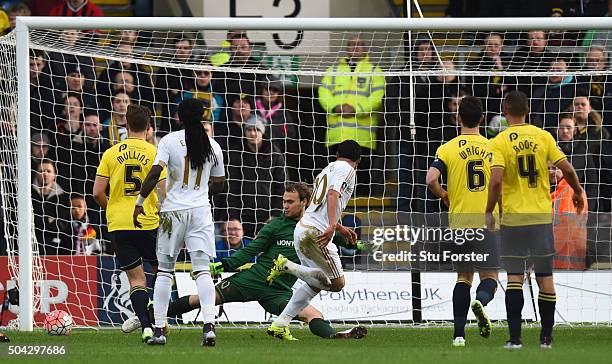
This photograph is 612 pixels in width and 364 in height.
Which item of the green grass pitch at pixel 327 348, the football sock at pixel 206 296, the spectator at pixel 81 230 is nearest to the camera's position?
the green grass pitch at pixel 327 348

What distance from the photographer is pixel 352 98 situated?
14820mm

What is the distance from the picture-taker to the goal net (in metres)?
13.3

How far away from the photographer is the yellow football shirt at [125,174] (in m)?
11.0

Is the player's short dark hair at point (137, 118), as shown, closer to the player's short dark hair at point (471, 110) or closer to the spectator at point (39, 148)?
the player's short dark hair at point (471, 110)

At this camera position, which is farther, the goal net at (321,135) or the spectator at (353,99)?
the spectator at (353,99)

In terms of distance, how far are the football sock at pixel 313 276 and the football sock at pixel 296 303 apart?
0.26ft

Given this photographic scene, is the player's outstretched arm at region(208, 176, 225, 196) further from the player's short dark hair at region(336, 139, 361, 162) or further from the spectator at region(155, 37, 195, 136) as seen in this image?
the spectator at region(155, 37, 195, 136)

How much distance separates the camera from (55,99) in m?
14.8

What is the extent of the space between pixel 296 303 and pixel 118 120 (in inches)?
177

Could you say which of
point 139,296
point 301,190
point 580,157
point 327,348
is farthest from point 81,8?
point 327,348

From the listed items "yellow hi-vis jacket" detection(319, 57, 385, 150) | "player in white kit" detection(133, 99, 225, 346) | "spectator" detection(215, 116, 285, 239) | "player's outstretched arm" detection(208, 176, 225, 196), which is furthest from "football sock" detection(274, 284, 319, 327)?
"yellow hi-vis jacket" detection(319, 57, 385, 150)

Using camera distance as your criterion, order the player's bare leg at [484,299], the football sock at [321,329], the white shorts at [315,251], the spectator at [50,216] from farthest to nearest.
A: the spectator at [50,216], the football sock at [321,329], the white shorts at [315,251], the player's bare leg at [484,299]

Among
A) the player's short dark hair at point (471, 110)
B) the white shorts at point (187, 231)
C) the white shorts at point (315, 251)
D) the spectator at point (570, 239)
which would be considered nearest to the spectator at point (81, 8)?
the spectator at point (570, 239)

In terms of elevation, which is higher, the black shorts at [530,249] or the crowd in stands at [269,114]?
the crowd in stands at [269,114]
